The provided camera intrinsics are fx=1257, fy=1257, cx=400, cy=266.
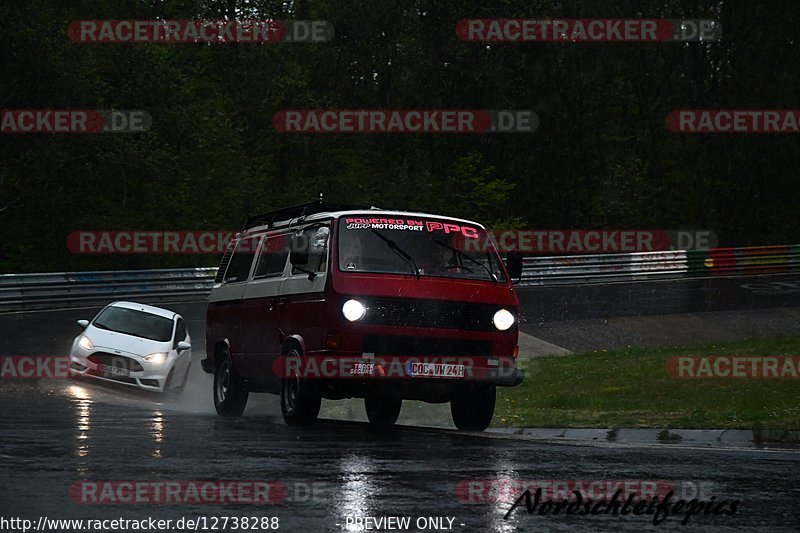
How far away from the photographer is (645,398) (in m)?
16.4

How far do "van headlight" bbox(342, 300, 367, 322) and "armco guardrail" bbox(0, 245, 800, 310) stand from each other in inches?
854

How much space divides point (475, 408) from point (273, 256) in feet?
9.88

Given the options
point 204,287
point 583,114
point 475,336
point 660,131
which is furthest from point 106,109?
point 475,336

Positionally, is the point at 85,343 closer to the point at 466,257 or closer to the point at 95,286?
the point at 466,257

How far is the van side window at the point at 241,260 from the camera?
1570 cm

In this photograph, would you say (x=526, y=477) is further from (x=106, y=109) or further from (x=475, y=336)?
(x=106, y=109)

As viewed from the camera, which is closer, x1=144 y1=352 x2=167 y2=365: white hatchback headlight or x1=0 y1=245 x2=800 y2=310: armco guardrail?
x1=144 y1=352 x2=167 y2=365: white hatchback headlight

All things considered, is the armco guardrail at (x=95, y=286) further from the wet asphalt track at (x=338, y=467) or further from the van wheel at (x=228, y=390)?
the wet asphalt track at (x=338, y=467)

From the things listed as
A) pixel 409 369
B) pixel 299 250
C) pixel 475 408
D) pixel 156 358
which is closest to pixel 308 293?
pixel 299 250

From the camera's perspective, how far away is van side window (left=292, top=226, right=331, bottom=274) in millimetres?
13125

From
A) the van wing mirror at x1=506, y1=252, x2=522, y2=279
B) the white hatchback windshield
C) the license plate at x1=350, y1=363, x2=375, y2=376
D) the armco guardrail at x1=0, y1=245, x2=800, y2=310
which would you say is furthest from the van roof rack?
the armco guardrail at x1=0, y1=245, x2=800, y2=310

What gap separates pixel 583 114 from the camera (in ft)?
199

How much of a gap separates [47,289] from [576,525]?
1111 inches

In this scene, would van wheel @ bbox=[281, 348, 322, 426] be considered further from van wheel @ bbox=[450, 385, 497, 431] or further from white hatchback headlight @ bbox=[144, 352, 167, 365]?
white hatchback headlight @ bbox=[144, 352, 167, 365]
